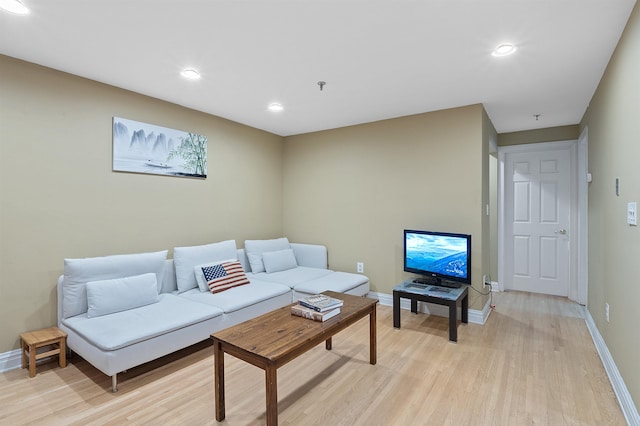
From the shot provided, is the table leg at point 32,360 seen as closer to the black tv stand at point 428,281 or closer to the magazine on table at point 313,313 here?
the magazine on table at point 313,313

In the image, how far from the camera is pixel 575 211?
4312 mm

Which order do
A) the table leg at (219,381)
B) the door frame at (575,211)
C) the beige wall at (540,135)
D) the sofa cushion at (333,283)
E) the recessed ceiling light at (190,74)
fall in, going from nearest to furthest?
the table leg at (219,381) < the recessed ceiling light at (190,74) < the sofa cushion at (333,283) < the door frame at (575,211) < the beige wall at (540,135)

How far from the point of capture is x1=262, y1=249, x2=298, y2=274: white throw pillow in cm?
418

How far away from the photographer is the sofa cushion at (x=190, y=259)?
3.31m

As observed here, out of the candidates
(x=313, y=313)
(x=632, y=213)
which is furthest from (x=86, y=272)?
(x=632, y=213)

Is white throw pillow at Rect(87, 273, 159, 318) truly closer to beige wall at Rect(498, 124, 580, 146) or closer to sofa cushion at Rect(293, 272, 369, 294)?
sofa cushion at Rect(293, 272, 369, 294)

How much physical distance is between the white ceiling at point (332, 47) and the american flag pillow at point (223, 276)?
70.2 inches

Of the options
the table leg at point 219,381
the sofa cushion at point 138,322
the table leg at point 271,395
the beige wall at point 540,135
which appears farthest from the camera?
the beige wall at point 540,135

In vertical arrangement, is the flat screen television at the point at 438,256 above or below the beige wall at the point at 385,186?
below

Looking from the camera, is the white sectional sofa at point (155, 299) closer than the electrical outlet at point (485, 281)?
Yes

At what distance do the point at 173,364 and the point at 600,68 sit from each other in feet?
13.9

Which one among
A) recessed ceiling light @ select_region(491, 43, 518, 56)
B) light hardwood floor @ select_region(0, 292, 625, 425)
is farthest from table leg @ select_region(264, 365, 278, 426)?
recessed ceiling light @ select_region(491, 43, 518, 56)

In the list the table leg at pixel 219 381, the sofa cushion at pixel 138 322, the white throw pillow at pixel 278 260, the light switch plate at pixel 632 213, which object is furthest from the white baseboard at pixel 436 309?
the table leg at pixel 219 381

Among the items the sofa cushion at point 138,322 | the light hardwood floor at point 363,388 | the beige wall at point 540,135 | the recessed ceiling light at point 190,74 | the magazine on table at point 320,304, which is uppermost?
the recessed ceiling light at point 190,74
